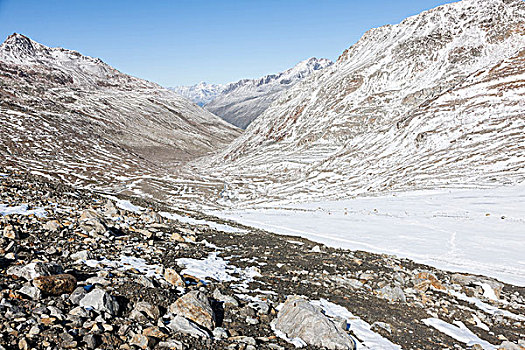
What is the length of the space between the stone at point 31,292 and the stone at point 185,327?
286 centimetres

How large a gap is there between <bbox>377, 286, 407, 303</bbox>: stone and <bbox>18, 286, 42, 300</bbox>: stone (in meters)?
10.8

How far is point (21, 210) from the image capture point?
1370cm

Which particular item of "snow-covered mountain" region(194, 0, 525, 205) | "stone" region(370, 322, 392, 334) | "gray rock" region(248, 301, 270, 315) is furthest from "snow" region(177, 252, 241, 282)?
"snow-covered mountain" region(194, 0, 525, 205)

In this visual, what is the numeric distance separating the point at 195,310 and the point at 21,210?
1076 centimetres

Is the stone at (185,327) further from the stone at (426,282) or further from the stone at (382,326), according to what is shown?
the stone at (426,282)

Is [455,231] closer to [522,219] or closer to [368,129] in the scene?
[522,219]

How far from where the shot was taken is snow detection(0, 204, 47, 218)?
13.1 m

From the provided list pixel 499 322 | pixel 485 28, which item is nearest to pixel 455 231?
pixel 499 322

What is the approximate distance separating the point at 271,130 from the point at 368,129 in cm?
4647

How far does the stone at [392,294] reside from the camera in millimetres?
11734

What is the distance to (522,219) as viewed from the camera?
24719 mm

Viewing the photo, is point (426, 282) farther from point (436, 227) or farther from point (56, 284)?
point (436, 227)

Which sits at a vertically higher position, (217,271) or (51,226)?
(51,226)

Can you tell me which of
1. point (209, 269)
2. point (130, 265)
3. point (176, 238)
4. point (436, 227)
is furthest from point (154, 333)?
point (436, 227)
